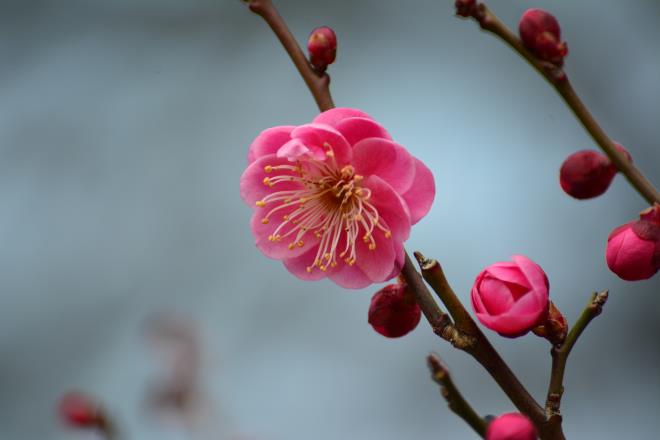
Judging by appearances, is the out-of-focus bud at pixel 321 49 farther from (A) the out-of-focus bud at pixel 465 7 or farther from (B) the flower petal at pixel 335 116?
(A) the out-of-focus bud at pixel 465 7

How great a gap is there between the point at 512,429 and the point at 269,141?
389mm

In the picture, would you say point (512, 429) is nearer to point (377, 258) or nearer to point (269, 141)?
point (377, 258)

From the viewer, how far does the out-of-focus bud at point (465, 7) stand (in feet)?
2.20

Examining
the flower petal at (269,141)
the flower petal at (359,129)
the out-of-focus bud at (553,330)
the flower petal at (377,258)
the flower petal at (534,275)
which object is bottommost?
the out-of-focus bud at (553,330)

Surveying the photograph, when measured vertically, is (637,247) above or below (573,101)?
below

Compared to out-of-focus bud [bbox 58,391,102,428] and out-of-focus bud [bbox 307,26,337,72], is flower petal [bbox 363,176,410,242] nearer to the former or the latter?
out-of-focus bud [bbox 307,26,337,72]

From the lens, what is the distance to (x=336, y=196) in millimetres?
895

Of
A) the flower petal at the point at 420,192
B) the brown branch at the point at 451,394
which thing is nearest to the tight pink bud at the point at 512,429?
the brown branch at the point at 451,394

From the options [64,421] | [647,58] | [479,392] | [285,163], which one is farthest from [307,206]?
[647,58]

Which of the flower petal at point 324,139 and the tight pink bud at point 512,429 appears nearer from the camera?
the tight pink bud at point 512,429

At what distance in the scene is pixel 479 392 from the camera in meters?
3.03

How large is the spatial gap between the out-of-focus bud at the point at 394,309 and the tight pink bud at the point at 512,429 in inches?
8.0

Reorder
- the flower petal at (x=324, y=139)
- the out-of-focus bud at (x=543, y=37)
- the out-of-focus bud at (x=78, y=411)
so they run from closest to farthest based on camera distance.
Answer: the out-of-focus bud at (x=543, y=37) → the flower petal at (x=324, y=139) → the out-of-focus bud at (x=78, y=411)

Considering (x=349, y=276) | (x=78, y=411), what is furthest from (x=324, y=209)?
(x=78, y=411)
